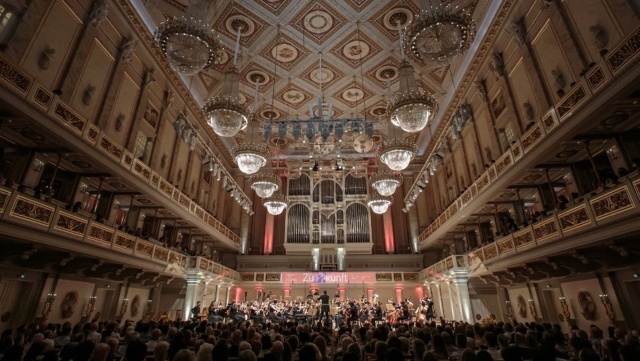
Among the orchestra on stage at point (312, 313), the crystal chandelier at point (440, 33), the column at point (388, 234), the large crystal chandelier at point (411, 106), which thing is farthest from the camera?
the column at point (388, 234)

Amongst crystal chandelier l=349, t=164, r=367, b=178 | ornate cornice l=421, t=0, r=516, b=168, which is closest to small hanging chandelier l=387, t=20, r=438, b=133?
ornate cornice l=421, t=0, r=516, b=168

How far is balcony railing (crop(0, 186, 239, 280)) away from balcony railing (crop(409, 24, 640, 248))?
1340 cm

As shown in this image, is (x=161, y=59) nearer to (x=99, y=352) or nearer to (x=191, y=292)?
(x=191, y=292)

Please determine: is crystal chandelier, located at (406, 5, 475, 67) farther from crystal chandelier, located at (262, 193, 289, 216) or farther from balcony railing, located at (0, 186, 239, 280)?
crystal chandelier, located at (262, 193, 289, 216)

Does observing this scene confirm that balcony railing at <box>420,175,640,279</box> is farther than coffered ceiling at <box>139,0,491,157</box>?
No

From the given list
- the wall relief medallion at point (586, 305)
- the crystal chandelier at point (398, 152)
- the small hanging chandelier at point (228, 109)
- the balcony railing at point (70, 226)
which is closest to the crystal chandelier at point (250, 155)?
the small hanging chandelier at point (228, 109)

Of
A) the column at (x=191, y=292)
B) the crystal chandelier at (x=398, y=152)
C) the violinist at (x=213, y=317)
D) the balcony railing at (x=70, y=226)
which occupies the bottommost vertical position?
the violinist at (x=213, y=317)

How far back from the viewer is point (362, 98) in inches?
702

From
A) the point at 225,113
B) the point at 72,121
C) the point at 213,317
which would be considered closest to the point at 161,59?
the point at 72,121

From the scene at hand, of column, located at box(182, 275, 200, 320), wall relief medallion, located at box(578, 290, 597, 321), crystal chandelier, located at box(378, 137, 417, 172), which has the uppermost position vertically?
crystal chandelier, located at box(378, 137, 417, 172)

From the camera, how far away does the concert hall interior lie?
752 cm

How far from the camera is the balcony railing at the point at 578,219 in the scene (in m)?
6.57

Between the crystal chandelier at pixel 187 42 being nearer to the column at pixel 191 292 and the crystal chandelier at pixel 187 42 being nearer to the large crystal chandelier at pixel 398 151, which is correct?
the large crystal chandelier at pixel 398 151

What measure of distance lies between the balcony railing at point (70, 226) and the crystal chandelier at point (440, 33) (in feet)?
30.8
